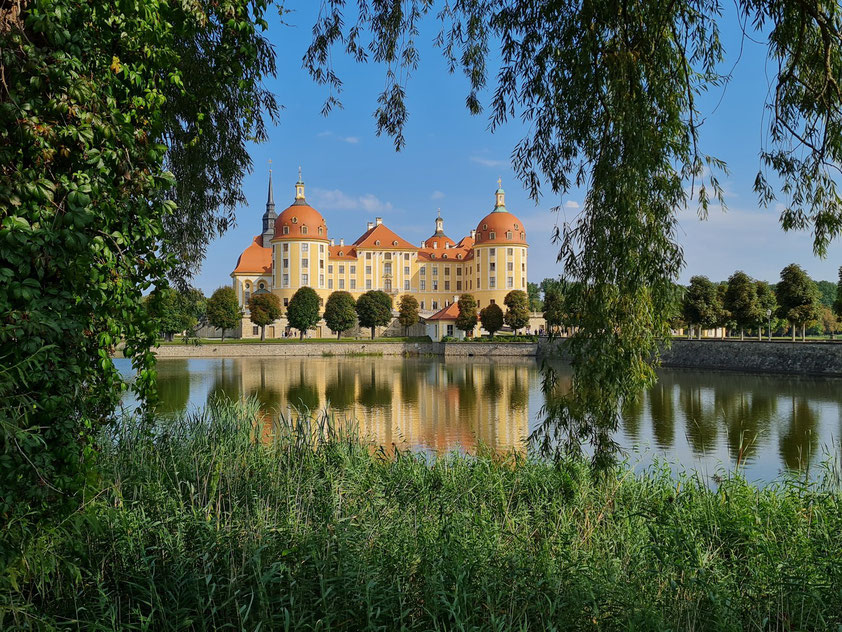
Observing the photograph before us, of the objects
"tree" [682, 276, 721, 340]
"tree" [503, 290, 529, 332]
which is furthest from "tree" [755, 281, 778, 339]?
"tree" [503, 290, 529, 332]

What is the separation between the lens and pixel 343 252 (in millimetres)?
61594

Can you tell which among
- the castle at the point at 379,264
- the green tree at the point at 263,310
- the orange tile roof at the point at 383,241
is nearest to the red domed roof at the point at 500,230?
the castle at the point at 379,264

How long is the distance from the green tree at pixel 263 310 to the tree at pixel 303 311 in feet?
6.41

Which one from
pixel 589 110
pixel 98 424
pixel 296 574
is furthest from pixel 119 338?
pixel 589 110

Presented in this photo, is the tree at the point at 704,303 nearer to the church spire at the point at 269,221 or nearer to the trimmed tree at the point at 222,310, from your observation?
the trimmed tree at the point at 222,310

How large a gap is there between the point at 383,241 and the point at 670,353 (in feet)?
177

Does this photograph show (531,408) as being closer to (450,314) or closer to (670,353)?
(670,353)

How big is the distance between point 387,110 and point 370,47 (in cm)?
54

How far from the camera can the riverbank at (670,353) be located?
949 inches

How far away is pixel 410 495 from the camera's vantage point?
15.4ft

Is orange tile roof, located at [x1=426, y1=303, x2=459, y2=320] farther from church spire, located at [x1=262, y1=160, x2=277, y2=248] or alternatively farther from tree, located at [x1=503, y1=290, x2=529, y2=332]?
church spire, located at [x1=262, y1=160, x2=277, y2=248]

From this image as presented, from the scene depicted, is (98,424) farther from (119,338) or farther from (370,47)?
(370,47)

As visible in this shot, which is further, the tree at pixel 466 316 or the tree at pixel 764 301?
the tree at pixel 466 316

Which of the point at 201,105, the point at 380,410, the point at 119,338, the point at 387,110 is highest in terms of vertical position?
the point at 387,110
